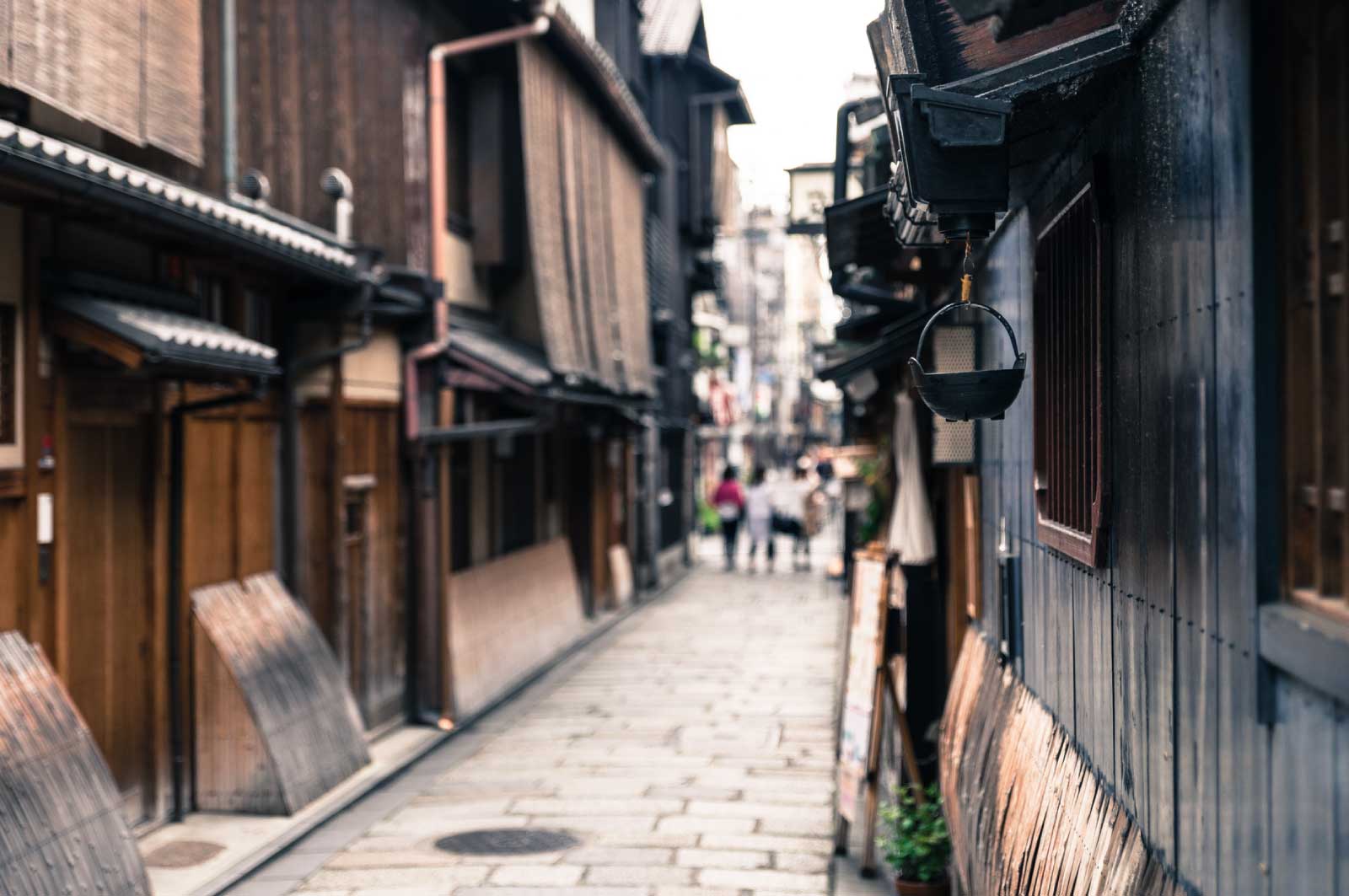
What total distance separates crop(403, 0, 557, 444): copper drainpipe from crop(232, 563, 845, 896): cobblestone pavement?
3.65 metres

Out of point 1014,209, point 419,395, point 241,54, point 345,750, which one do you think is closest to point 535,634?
point 419,395

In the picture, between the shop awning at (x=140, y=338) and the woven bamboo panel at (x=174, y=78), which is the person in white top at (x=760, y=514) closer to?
the woven bamboo panel at (x=174, y=78)

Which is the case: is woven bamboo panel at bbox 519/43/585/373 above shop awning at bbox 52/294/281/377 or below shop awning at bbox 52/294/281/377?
above

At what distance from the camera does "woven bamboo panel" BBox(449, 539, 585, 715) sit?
15914 millimetres

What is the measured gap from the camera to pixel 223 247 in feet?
33.7

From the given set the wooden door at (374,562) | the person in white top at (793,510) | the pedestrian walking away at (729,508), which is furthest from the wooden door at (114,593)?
the pedestrian walking away at (729,508)

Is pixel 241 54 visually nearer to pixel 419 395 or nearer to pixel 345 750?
pixel 419 395

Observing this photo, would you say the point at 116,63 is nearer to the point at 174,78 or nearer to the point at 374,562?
the point at 174,78

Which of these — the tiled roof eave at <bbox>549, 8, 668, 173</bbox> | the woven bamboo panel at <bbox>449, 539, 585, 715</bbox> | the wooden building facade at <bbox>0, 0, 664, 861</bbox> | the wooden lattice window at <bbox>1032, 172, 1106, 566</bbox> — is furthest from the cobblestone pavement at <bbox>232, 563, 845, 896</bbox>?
the tiled roof eave at <bbox>549, 8, 668, 173</bbox>

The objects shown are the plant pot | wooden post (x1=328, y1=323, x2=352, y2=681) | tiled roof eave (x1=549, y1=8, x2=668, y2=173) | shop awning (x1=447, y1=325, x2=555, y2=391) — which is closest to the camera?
the plant pot

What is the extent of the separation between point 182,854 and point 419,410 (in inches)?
245

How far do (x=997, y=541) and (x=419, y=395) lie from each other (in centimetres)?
895

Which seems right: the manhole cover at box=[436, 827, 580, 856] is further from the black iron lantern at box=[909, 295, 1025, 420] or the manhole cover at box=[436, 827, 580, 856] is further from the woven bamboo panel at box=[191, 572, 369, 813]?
the black iron lantern at box=[909, 295, 1025, 420]

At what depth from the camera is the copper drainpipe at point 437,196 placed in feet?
49.3
